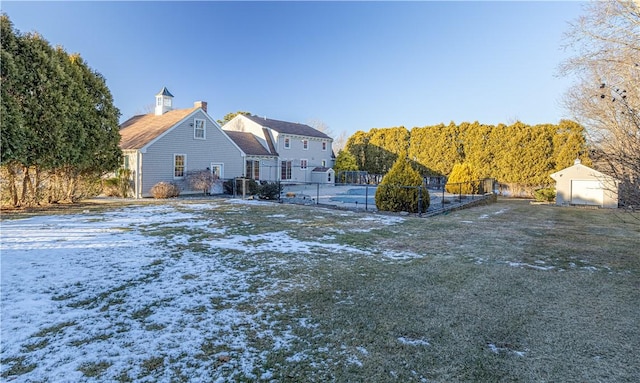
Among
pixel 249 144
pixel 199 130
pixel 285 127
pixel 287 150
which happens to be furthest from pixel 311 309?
pixel 285 127

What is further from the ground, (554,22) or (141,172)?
(554,22)

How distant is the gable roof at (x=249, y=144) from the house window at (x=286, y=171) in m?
1.46

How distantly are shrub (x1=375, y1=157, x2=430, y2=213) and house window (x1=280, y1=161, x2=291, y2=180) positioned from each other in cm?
1636

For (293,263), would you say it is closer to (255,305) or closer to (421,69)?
A: (255,305)

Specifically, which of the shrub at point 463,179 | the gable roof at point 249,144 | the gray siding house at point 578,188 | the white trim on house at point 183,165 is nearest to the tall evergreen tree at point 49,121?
the white trim on house at point 183,165

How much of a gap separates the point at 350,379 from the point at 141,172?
17920 mm

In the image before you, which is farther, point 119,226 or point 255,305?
point 119,226

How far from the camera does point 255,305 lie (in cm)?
395

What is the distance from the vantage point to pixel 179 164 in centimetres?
1945

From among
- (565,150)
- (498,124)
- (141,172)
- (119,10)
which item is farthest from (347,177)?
(119,10)

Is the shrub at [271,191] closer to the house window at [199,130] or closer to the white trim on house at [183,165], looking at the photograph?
the white trim on house at [183,165]

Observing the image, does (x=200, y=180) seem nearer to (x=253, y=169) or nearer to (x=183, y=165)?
(x=183, y=165)

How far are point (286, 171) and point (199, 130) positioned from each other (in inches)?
398

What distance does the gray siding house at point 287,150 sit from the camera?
91.0ft
